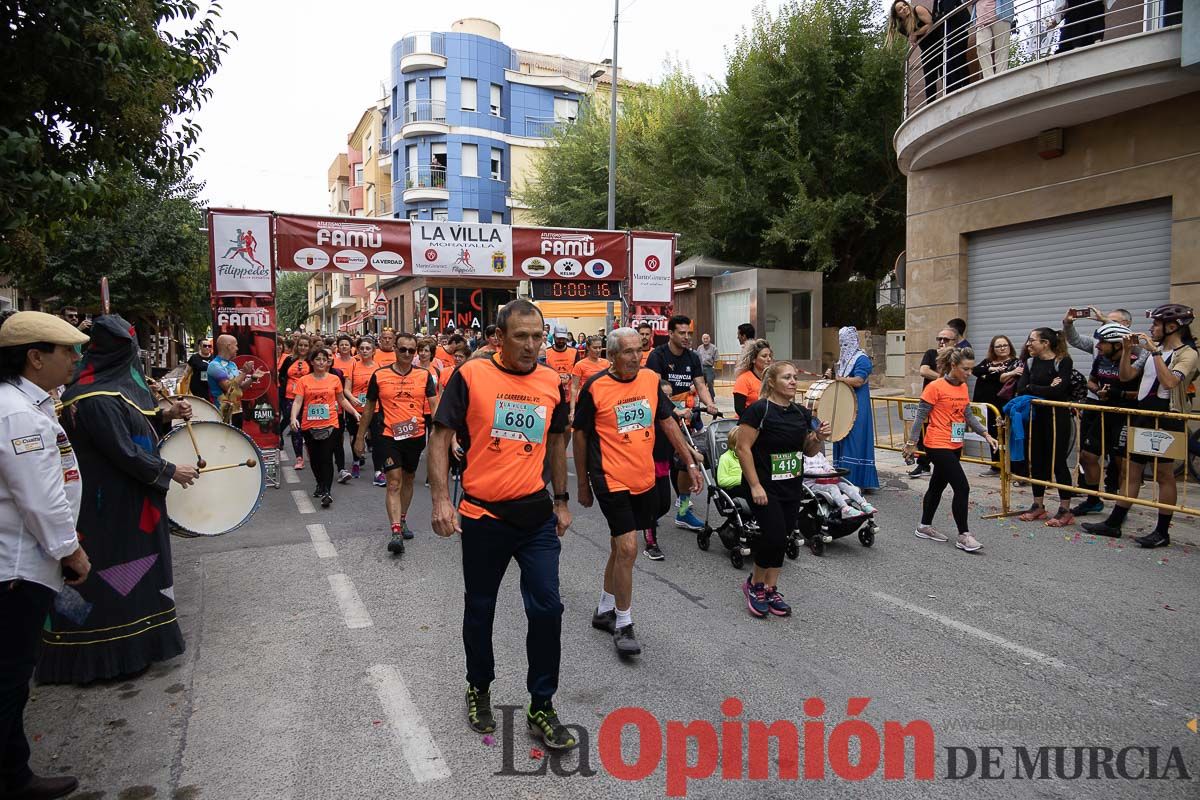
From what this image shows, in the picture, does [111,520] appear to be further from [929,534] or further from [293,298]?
[293,298]

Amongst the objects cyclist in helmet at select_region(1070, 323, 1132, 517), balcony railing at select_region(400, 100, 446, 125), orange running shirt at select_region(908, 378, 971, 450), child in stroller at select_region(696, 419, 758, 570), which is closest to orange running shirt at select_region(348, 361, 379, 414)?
child in stroller at select_region(696, 419, 758, 570)

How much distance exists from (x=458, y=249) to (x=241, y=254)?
10.7 ft

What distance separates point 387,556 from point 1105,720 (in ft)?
16.8

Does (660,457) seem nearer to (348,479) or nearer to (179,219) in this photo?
(348,479)

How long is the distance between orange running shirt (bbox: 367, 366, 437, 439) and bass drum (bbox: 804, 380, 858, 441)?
3.46 metres

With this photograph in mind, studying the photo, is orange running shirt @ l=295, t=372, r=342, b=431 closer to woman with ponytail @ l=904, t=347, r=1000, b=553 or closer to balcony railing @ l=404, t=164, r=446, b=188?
woman with ponytail @ l=904, t=347, r=1000, b=553

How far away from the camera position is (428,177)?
42.7 meters

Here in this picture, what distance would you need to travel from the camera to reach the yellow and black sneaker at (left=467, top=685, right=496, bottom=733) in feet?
12.0

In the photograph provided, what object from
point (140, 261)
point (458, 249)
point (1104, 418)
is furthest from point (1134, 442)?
point (140, 261)

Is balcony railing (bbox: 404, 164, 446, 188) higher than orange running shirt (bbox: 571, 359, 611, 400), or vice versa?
balcony railing (bbox: 404, 164, 446, 188)

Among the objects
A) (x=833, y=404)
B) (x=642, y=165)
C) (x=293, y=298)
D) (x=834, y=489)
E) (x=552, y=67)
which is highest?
(x=552, y=67)

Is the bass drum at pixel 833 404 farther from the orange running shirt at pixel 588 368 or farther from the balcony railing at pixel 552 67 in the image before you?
the balcony railing at pixel 552 67

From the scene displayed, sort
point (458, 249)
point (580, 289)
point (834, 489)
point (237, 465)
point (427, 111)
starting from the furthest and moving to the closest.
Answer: point (427, 111) < point (580, 289) < point (458, 249) < point (834, 489) < point (237, 465)

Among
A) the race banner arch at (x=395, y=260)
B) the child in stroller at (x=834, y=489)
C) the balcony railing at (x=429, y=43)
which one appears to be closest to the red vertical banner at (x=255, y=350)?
the race banner arch at (x=395, y=260)
